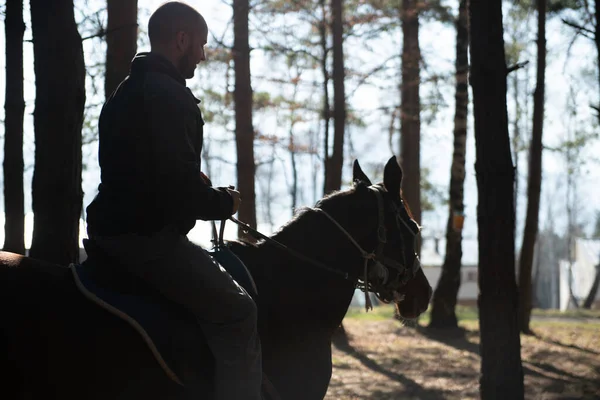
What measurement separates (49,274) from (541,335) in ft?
50.2

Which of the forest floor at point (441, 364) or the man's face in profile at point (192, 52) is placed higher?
the man's face in profile at point (192, 52)

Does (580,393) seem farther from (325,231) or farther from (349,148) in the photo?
(349,148)

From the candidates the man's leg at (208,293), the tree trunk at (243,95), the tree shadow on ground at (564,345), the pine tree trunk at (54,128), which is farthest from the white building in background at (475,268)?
the man's leg at (208,293)

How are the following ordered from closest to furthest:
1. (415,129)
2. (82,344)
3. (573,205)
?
(82,344) → (415,129) → (573,205)

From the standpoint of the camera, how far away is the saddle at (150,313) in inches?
148

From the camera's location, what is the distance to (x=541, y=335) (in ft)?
56.4

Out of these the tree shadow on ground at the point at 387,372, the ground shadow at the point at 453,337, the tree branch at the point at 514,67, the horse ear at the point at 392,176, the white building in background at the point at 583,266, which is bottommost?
the white building in background at the point at 583,266

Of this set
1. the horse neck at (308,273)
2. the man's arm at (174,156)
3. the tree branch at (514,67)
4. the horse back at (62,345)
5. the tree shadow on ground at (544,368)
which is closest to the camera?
the horse back at (62,345)

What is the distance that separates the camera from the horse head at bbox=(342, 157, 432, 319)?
507 cm

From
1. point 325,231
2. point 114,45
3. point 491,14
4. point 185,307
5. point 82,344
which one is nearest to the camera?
point 82,344

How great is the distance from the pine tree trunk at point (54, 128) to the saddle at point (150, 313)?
3350 millimetres

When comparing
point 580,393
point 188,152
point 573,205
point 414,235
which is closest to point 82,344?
point 188,152

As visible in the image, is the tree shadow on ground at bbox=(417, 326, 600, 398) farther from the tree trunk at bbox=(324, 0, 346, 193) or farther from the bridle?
the bridle

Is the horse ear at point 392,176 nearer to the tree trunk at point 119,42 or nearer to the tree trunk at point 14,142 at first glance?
the tree trunk at point 119,42
